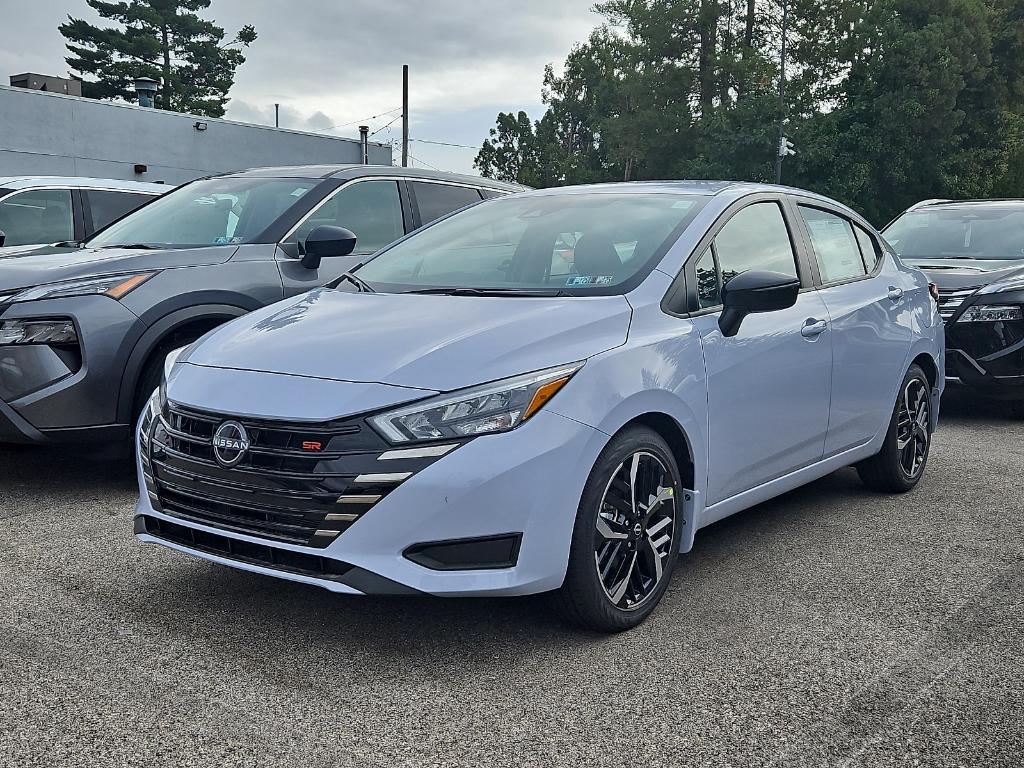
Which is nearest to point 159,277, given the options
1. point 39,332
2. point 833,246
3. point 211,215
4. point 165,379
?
point 39,332

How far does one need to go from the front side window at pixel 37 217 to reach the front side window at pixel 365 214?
356cm

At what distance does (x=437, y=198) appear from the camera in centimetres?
694

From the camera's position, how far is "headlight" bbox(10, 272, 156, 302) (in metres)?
5.11

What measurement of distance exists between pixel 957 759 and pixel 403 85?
37.5 metres

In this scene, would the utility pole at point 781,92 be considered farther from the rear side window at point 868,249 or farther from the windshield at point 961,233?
the rear side window at point 868,249

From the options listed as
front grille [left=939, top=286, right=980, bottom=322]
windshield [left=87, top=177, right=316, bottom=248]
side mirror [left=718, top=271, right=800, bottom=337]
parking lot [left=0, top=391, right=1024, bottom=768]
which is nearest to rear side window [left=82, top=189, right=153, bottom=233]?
windshield [left=87, top=177, right=316, bottom=248]

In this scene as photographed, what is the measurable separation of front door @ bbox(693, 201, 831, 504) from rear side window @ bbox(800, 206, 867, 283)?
254 mm

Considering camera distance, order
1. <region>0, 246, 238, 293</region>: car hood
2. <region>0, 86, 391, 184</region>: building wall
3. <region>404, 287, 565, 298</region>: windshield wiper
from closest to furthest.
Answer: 1. <region>404, 287, 565, 298</region>: windshield wiper
2. <region>0, 246, 238, 293</region>: car hood
3. <region>0, 86, 391, 184</region>: building wall

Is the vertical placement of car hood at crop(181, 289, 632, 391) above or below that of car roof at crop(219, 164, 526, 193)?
below

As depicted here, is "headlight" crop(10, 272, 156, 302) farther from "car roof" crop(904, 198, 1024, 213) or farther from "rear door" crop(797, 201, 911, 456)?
"car roof" crop(904, 198, 1024, 213)

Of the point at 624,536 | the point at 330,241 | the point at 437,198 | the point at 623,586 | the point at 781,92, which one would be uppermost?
the point at 781,92

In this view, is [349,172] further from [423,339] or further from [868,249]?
[423,339]

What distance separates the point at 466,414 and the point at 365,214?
11.8 feet

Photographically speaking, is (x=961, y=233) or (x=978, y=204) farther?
(x=978, y=204)
